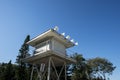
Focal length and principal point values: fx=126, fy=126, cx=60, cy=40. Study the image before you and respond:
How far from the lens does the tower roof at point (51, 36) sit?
1371 centimetres

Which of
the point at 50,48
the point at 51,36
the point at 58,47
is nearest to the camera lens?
the point at 50,48

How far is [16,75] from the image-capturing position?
101 ft

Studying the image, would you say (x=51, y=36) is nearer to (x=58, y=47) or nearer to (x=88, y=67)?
(x=58, y=47)

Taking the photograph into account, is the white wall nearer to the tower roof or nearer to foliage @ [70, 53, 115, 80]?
the tower roof

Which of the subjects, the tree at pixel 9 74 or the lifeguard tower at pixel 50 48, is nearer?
the lifeguard tower at pixel 50 48

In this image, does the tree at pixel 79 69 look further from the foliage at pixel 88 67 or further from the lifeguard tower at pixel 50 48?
the lifeguard tower at pixel 50 48

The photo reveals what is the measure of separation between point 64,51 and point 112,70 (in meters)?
31.7

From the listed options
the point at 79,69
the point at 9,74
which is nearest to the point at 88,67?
the point at 79,69

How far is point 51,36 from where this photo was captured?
13906 mm

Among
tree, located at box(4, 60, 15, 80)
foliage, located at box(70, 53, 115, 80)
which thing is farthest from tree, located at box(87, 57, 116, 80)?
tree, located at box(4, 60, 15, 80)

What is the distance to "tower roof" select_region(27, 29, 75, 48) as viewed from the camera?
1371 cm

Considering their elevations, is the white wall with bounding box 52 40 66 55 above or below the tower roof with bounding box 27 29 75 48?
below

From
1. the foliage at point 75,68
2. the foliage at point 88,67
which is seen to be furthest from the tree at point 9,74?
the foliage at point 88,67

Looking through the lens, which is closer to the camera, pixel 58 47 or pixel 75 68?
pixel 58 47
